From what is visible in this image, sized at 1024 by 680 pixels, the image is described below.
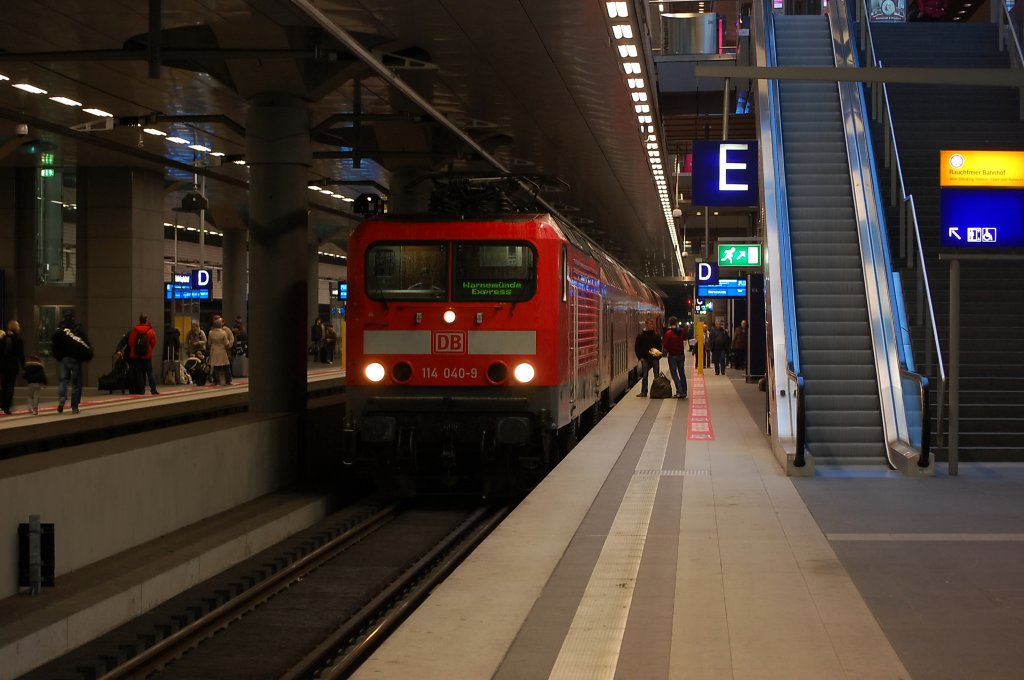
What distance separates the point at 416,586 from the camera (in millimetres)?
9172

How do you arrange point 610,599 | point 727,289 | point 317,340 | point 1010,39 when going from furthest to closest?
1. point 317,340
2. point 727,289
3. point 1010,39
4. point 610,599

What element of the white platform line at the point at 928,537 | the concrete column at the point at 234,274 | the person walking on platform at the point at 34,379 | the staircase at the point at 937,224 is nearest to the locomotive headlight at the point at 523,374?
the white platform line at the point at 928,537

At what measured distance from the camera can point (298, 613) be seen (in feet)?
27.3

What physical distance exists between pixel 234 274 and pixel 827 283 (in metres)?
24.8

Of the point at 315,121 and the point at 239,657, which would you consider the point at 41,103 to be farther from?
the point at 239,657

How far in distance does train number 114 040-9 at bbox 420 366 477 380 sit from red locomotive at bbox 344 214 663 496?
0.03 feet

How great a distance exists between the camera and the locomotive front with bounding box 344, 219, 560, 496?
11.8 metres

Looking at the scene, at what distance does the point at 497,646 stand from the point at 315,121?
56.5ft

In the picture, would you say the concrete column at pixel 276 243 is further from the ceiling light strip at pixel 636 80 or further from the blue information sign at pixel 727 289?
the blue information sign at pixel 727 289

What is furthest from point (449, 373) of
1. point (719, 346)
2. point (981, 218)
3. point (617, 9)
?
point (719, 346)

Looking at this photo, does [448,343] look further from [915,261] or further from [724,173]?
[724,173]

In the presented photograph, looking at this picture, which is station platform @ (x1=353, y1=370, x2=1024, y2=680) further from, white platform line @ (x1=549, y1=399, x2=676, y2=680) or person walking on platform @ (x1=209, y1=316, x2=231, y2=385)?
person walking on platform @ (x1=209, y1=316, x2=231, y2=385)

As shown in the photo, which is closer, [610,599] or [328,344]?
[610,599]

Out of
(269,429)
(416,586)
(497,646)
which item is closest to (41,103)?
(269,429)
